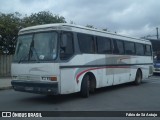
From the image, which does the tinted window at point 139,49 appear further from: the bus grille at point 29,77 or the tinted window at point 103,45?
the bus grille at point 29,77

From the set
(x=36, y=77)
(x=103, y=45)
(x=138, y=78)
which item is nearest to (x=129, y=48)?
(x=138, y=78)

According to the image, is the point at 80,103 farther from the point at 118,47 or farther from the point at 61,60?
the point at 118,47

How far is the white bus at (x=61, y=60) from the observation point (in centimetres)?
1135

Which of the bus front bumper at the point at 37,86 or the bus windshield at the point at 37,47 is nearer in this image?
the bus front bumper at the point at 37,86

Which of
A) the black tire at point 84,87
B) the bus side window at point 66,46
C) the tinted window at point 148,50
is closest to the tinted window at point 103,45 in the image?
the black tire at point 84,87

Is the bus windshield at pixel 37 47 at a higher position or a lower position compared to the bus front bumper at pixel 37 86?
higher

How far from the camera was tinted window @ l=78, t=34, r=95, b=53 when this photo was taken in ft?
42.4

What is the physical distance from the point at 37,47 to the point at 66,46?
114 cm

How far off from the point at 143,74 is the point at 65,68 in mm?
9559

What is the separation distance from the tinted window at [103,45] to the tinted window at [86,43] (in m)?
0.58

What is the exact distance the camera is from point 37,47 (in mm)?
11867

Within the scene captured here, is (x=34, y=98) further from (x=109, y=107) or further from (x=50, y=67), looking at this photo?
(x=109, y=107)

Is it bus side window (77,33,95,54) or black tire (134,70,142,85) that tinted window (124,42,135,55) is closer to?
black tire (134,70,142,85)

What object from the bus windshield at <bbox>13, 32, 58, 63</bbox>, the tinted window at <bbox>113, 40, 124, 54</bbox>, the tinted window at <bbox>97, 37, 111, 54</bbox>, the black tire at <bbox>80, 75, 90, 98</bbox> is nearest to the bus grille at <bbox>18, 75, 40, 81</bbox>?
the bus windshield at <bbox>13, 32, 58, 63</bbox>
